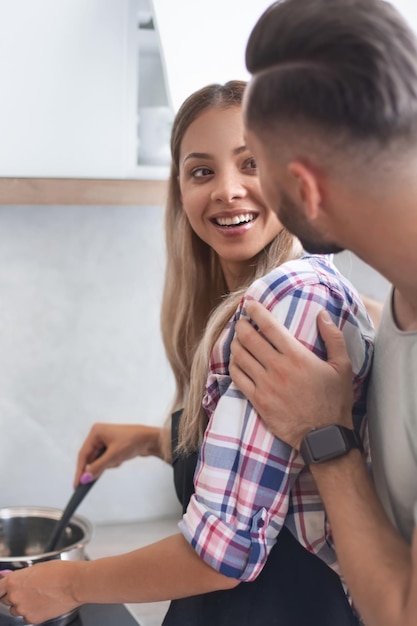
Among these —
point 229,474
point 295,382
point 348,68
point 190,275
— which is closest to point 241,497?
point 229,474

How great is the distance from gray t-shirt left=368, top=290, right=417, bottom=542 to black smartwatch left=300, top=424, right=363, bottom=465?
0.05 meters

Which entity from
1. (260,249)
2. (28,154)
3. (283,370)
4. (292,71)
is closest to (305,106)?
(292,71)

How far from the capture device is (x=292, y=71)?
2.65 feet

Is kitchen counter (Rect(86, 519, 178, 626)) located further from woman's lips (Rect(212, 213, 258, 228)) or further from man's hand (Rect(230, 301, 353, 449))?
man's hand (Rect(230, 301, 353, 449))

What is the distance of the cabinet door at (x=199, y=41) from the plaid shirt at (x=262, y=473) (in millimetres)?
571

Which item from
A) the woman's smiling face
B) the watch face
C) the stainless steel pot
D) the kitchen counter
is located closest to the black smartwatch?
the watch face

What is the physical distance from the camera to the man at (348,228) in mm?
791

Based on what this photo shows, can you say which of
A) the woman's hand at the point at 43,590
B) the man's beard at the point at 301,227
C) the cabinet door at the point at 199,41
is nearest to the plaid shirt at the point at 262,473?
the man's beard at the point at 301,227

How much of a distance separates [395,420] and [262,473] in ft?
0.50

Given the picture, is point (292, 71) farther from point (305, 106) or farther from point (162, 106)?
point (162, 106)

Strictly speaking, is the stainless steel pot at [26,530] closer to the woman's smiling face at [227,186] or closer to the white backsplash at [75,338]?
the white backsplash at [75,338]

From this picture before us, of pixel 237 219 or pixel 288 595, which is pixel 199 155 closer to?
pixel 237 219

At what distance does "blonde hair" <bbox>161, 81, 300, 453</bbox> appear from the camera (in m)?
1.29

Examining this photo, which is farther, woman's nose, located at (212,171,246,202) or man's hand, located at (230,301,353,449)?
woman's nose, located at (212,171,246,202)
